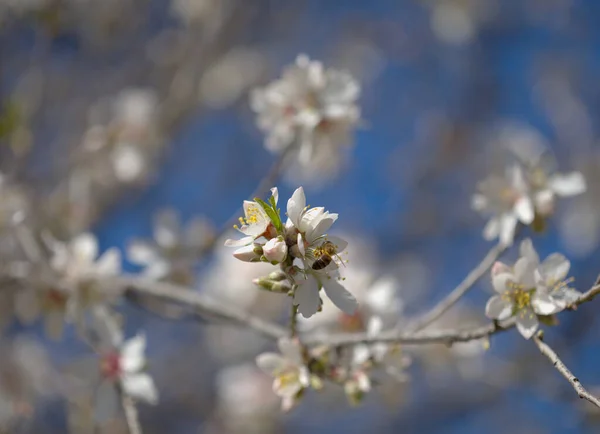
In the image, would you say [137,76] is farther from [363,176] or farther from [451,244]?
[451,244]

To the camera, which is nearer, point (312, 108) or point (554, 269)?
point (554, 269)

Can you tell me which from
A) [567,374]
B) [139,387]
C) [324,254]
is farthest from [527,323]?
[139,387]

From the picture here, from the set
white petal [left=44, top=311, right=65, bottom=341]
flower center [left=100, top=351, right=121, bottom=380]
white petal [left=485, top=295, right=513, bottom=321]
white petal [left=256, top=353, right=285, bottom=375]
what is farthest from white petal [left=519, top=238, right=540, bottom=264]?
white petal [left=44, top=311, right=65, bottom=341]

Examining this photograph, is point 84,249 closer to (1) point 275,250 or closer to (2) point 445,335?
(1) point 275,250

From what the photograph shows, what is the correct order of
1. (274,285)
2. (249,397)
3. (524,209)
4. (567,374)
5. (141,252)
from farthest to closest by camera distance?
(249,397) < (141,252) < (524,209) < (274,285) < (567,374)

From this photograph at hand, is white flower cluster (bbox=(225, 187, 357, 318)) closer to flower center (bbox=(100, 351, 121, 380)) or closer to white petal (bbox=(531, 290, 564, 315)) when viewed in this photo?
white petal (bbox=(531, 290, 564, 315))

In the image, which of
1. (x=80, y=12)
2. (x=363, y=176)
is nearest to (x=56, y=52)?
(x=80, y=12)
